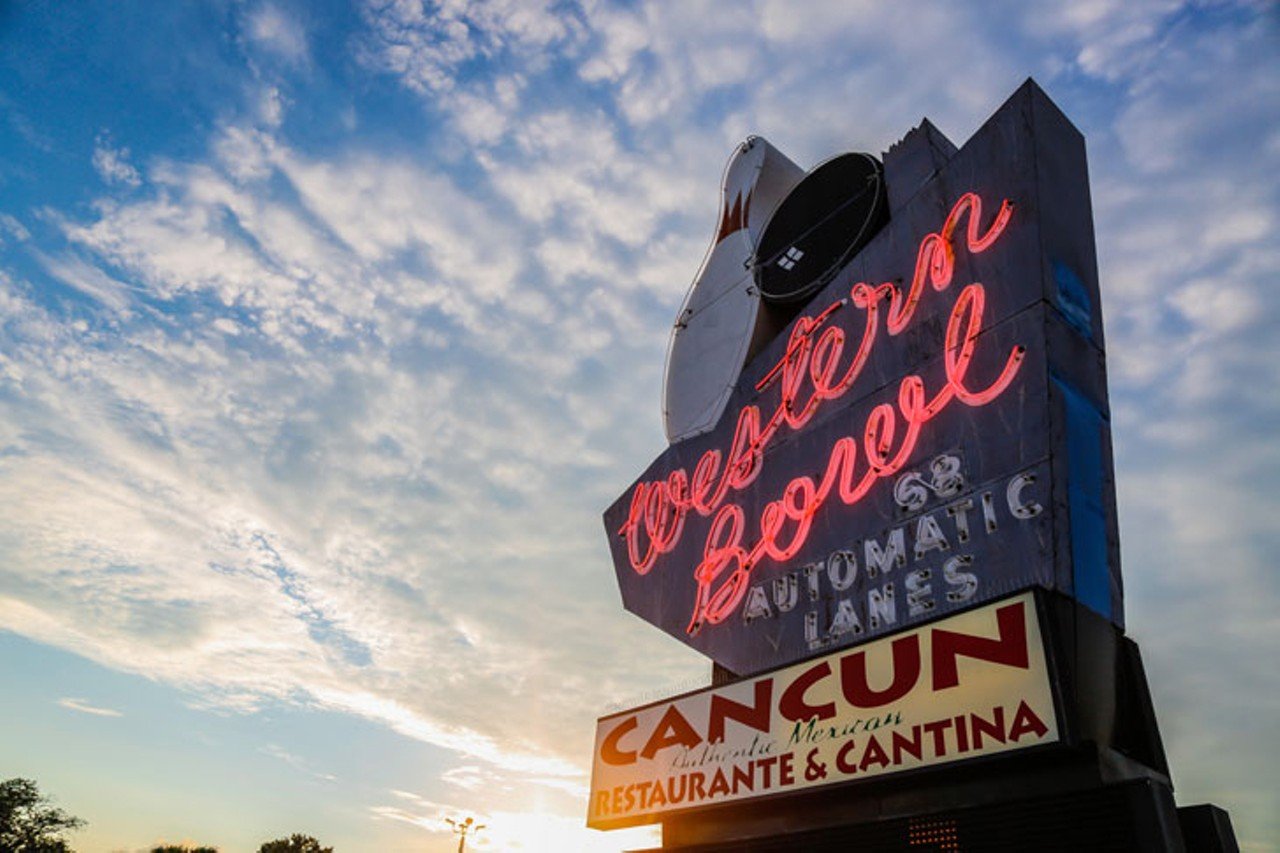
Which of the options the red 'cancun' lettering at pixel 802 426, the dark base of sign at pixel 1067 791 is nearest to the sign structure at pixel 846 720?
the dark base of sign at pixel 1067 791

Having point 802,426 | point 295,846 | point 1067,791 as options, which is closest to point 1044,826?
point 1067,791

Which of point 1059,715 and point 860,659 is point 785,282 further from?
point 1059,715

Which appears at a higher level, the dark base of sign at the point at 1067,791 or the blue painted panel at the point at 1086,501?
the blue painted panel at the point at 1086,501

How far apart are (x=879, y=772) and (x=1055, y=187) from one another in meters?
6.92

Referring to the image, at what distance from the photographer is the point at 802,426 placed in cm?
1157

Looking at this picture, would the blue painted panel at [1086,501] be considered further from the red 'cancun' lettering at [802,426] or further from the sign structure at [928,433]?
the red 'cancun' lettering at [802,426]

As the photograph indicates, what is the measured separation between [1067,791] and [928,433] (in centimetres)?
408

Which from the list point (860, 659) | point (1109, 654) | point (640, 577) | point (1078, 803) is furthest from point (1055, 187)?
point (640, 577)

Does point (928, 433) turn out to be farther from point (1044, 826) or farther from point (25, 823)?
point (25, 823)

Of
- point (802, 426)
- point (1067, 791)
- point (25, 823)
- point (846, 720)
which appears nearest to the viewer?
point (1067, 791)

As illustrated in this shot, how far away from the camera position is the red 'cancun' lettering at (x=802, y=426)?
936cm

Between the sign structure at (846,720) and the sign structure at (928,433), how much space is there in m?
0.57

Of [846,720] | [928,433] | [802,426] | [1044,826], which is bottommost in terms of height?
[1044,826]

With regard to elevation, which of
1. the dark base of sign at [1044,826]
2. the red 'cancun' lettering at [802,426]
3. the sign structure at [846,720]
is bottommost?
the dark base of sign at [1044,826]
